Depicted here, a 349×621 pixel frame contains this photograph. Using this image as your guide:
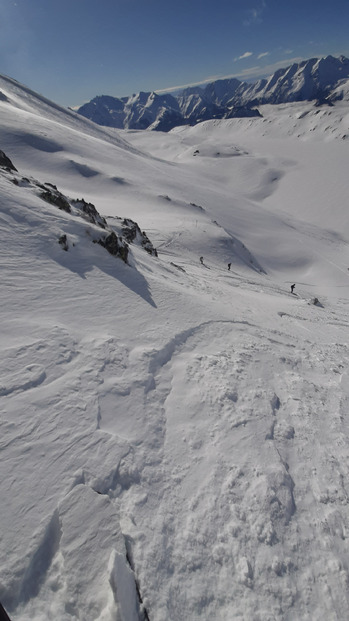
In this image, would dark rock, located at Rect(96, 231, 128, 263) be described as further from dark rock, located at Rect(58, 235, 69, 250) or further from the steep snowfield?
dark rock, located at Rect(58, 235, 69, 250)

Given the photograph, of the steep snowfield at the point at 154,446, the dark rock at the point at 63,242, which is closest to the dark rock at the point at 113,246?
the steep snowfield at the point at 154,446

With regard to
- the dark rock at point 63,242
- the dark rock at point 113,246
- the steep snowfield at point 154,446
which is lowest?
the steep snowfield at point 154,446

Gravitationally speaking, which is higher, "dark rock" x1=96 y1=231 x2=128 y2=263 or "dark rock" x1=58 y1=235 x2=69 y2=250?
"dark rock" x1=96 y1=231 x2=128 y2=263

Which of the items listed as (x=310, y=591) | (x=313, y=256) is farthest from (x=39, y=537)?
(x=313, y=256)

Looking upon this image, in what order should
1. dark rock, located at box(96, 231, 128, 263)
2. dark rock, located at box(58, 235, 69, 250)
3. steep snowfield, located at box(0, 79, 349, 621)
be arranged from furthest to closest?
dark rock, located at box(96, 231, 128, 263) < dark rock, located at box(58, 235, 69, 250) < steep snowfield, located at box(0, 79, 349, 621)

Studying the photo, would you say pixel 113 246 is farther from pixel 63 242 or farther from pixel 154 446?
pixel 154 446

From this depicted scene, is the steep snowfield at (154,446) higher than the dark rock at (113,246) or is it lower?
lower

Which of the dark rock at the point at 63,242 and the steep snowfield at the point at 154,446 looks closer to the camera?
the steep snowfield at the point at 154,446

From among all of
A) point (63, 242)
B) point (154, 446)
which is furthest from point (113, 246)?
point (154, 446)

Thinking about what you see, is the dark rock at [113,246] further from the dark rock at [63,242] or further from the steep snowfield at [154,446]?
the dark rock at [63,242]

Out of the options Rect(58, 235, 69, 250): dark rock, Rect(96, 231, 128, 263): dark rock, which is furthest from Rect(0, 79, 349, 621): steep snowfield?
Rect(96, 231, 128, 263): dark rock

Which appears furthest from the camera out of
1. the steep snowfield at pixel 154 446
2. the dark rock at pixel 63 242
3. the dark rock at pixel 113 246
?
the dark rock at pixel 113 246

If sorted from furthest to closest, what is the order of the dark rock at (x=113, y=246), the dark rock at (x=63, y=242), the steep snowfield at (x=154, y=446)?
the dark rock at (x=113, y=246) → the dark rock at (x=63, y=242) → the steep snowfield at (x=154, y=446)

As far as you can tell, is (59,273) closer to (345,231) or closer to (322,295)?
(322,295)
